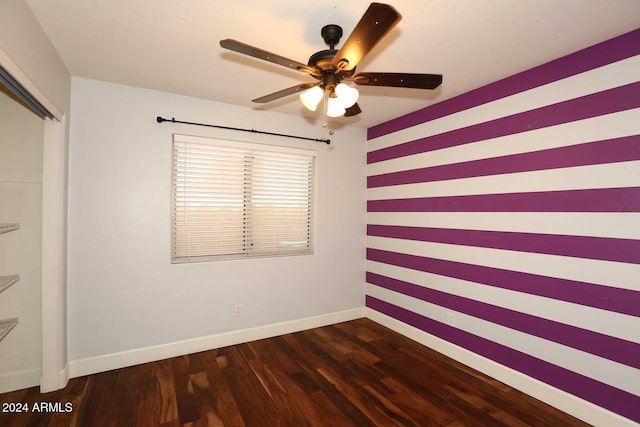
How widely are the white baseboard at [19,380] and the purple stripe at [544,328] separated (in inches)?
133

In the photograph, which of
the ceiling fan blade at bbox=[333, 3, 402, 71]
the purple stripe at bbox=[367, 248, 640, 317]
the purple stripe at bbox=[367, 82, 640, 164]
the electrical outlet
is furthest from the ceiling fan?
the electrical outlet

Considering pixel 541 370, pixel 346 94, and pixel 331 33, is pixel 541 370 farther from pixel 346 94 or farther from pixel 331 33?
pixel 331 33

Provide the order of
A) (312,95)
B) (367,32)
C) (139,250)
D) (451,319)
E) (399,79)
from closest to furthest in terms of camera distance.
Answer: (367,32), (399,79), (312,95), (139,250), (451,319)

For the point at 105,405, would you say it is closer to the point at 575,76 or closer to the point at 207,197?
the point at 207,197

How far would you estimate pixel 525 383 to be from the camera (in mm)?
2156

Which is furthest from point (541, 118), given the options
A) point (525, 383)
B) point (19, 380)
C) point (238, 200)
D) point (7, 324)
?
point (19, 380)

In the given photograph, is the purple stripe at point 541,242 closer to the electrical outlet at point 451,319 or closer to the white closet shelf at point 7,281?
the electrical outlet at point 451,319

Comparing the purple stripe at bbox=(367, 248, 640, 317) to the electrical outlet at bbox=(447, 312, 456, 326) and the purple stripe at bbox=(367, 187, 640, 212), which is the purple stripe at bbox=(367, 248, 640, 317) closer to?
the electrical outlet at bbox=(447, 312, 456, 326)

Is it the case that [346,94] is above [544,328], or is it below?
above

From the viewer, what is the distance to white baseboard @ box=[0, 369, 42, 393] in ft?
6.79

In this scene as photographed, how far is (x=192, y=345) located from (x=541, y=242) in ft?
10.3

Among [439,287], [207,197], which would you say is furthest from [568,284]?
[207,197]

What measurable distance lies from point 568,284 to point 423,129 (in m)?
1.86

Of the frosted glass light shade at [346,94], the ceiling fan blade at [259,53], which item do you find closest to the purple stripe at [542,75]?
the frosted glass light shade at [346,94]
